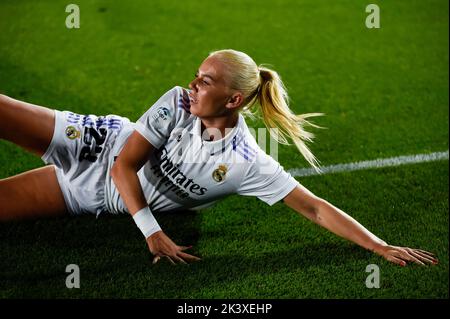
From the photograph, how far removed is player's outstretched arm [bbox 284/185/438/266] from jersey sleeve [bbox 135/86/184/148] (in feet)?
2.17

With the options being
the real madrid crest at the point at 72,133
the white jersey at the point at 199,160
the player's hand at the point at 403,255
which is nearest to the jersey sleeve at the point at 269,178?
the white jersey at the point at 199,160

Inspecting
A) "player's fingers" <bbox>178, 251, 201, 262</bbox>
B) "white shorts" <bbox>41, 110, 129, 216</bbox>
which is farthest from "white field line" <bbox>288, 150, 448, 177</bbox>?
"white shorts" <bbox>41, 110, 129, 216</bbox>

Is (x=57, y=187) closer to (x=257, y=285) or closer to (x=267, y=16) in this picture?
(x=257, y=285)

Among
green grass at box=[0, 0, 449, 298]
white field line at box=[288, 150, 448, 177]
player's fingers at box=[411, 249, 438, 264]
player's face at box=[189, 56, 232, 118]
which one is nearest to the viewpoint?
player's face at box=[189, 56, 232, 118]

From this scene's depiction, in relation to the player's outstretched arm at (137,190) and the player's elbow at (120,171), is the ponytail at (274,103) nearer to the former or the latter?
the player's outstretched arm at (137,190)

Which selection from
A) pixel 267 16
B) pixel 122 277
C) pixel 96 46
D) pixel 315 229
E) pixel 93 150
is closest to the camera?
pixel 122 277

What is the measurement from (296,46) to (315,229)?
132 inches

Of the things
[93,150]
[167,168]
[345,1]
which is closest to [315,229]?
[167,168]

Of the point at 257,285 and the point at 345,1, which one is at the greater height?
the point at 345,1

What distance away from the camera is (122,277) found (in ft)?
10.3

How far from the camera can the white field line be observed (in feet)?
14.5

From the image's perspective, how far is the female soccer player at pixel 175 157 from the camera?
3137mm

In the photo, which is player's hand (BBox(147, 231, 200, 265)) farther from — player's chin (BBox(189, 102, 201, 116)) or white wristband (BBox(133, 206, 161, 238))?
player's chin (BBox(189, 102, 201, 116))

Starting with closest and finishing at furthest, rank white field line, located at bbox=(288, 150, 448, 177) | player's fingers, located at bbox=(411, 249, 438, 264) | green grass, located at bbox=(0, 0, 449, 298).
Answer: green grass, located at bbox=(0, 0, 449, 298) → player's fingers, located at bbox=(411, 249, 438, 264) → white field line, located at bbox=(288, 150, 448, 177)
